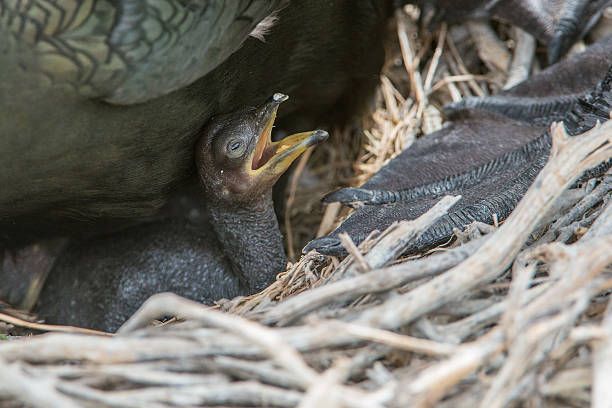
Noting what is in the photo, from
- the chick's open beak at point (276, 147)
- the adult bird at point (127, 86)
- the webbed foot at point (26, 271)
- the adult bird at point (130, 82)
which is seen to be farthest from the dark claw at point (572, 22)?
the webbed foot at point (26, 271)

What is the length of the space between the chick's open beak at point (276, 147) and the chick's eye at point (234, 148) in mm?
64

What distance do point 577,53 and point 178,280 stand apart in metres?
1.25

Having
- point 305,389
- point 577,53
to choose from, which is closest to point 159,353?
point 305,389

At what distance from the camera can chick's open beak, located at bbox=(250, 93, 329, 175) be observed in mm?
1548

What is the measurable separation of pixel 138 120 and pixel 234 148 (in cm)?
29

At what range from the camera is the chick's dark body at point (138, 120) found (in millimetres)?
1179

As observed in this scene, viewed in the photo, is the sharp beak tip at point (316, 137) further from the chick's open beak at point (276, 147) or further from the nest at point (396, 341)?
the nest at point (396, 341)

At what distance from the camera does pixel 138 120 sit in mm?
1276

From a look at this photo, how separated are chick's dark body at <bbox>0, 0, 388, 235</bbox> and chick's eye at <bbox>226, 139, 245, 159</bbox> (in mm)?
86

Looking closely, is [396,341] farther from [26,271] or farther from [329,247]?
[26,271]

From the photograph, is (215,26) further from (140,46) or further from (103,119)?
(103,119)

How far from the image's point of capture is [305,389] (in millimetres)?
827

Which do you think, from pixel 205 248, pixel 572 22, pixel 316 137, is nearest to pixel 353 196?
pixel 316 137

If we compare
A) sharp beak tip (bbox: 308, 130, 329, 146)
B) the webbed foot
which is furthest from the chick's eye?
the webbed foot
